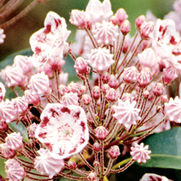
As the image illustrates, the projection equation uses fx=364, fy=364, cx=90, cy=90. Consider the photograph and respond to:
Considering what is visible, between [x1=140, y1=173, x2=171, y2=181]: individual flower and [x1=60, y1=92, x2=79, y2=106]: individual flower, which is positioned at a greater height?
[x1=60, y1=92, x2=79, y2=106]: individual flower

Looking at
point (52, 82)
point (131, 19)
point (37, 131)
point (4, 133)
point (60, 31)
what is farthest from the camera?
point (131, 19)

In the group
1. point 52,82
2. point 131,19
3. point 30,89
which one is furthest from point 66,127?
point 131,19

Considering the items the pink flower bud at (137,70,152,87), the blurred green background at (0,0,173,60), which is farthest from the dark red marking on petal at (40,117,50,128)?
the blurred green background at (0,0,173,60)

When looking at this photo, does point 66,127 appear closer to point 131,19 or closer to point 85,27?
point 85,27

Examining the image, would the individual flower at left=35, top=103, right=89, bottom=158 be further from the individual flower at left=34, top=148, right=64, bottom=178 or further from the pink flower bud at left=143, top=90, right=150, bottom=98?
the pink flower bud at left=143, top=90, right=150, bottom=98

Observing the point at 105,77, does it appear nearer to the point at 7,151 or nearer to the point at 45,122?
the point at 45,122

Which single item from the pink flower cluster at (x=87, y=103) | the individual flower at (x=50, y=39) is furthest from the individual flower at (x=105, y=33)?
the individual flower at (x=50, y=39)

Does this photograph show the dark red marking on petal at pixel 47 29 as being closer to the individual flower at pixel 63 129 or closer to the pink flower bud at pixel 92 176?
the individual flower at pixel 63 129
